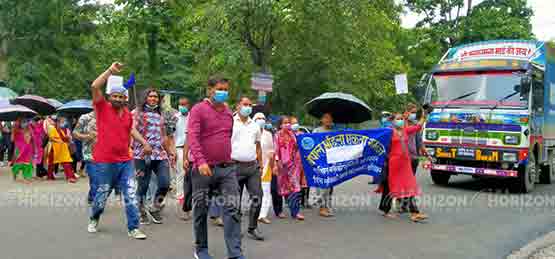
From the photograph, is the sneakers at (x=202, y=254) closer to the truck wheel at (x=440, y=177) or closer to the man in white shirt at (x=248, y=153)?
the man in white shirt at (x=248, y=153)

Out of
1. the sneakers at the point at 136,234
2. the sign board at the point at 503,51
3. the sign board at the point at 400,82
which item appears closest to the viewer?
the sneakers at the point at 136,234

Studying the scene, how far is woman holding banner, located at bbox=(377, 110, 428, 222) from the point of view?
26.4 ft

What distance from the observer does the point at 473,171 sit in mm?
11422

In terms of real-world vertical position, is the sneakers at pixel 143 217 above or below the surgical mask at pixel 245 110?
below

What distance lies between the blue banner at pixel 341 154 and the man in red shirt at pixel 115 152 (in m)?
2.78

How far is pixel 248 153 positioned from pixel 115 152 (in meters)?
1.60

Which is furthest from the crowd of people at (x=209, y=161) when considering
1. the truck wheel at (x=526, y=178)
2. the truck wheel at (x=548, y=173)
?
the truck wheel at (x=548, y=173)

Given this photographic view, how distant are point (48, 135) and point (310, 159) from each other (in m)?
8.28

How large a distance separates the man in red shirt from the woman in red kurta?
387 centimetres

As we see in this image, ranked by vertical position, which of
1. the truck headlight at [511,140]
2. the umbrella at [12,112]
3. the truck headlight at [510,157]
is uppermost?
the umbrella at [12,112]

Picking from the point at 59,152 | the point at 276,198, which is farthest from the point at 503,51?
the point at 59,152

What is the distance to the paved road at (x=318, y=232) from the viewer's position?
6043mm

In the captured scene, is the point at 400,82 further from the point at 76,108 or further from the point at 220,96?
the point at 220,96

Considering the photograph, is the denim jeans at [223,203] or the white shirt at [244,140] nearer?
the denim jeans at [223,203]
